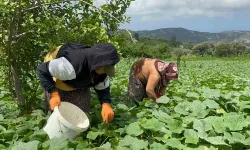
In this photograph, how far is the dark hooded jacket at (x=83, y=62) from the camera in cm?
323

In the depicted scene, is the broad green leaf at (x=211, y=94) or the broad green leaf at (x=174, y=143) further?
the broad green leaf at (x=211, y=94)

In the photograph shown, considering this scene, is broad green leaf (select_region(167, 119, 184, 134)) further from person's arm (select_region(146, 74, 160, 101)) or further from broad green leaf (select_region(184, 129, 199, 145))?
person's arm (select_region(146, 74, 160, 101))

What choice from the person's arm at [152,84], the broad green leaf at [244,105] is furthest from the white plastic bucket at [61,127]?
the broad green leaf at [244,105]

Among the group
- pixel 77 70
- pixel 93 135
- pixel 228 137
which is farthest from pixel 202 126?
pixel 77 70

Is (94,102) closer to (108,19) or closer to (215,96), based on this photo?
(108,19)

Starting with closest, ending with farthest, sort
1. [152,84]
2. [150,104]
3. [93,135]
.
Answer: [93,135] < [150,104] < [152,84]

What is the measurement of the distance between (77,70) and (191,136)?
1.25 m

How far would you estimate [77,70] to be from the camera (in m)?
3.40

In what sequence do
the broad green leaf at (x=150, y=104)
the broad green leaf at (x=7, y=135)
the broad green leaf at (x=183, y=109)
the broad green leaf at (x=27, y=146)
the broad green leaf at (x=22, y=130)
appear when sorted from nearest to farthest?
1. the broad green leaf at (x=27, y=146)
2. the broad green leaf at (x=7, y=135)
3. the broad green leaf at (x=22, y=130)
4. the broad green leaf at (x=183, y=109)
5. the broad green leaf at (x=150, y=104)

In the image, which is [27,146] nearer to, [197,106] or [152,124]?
[152,124]

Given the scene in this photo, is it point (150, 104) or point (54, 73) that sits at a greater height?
point (54, 73)

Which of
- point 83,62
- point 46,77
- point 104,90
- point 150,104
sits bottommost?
point 150,104

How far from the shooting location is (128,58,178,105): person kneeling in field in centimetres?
451

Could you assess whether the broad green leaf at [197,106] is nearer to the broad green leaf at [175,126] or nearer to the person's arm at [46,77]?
the broad green leaf at [175,126]
